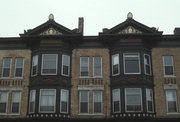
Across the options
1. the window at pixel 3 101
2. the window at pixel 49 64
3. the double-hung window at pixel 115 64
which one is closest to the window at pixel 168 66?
the double-hung window at pixel 115 64

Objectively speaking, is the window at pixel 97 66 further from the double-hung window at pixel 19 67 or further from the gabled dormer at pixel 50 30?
the double-hung window at pixel 19 67

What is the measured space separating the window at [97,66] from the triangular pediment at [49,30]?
3481 millimetres

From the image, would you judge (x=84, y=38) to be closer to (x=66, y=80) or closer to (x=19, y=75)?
(x=66, y=80)

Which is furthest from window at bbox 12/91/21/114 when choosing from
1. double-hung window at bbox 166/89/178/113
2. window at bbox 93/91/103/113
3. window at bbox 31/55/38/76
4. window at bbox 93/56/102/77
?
double-hung window at bbox 166/89/178/113

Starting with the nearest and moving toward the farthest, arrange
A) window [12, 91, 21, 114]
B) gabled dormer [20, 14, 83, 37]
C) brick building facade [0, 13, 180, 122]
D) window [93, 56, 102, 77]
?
brick building facade [0, 13, 180, 122] < window [12, 91, 21, 114] < window [93, 56, 102, 77] < gabled dormer [20, 14, 83, 37]

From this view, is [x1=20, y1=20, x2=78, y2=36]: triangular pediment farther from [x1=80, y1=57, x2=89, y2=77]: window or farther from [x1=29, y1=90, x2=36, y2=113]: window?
[x1=29, y1=90, x2=36, y2=113]: window

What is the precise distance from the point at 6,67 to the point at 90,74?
27.8 feet

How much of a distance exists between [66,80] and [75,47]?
359 cm

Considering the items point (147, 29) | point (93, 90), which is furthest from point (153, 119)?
point (147, 29)

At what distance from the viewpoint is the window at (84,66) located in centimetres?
2960

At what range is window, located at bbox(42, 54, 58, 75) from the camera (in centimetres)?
2891

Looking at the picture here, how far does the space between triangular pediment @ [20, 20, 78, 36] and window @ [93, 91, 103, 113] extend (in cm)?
642

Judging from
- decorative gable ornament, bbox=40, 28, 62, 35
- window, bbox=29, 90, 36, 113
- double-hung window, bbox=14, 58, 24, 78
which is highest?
decorative gable ornament, bbox=40, 28, 62, 35

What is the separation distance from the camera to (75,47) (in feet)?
99.4
